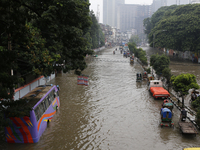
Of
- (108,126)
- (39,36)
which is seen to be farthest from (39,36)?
(108,126)

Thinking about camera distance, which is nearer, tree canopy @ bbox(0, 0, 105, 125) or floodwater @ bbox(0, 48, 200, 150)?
tree canopy @ bbox(0, 0, 105, 125)

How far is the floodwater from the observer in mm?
11418

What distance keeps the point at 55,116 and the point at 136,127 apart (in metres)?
5.97

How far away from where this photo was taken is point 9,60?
369 inches

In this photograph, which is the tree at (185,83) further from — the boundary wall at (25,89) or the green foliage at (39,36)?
the boundary wall at (25,89)

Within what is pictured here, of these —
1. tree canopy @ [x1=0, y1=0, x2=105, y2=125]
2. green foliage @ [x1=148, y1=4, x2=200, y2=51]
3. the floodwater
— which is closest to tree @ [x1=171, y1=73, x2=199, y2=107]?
the floodwater

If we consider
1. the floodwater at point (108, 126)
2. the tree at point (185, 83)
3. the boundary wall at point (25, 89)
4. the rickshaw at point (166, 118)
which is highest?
the tree at point (185, 83)

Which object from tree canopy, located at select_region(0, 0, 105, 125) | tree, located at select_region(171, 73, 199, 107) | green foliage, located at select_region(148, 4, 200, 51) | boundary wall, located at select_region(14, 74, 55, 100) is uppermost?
green foliage, located at select_region(148, 4, 200, 51)

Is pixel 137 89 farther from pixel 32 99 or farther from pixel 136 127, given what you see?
pixel 32 99

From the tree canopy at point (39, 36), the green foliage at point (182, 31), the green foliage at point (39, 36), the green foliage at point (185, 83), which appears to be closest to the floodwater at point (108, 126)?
the green foliage at point (185, 83)

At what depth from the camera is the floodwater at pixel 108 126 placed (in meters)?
11.4

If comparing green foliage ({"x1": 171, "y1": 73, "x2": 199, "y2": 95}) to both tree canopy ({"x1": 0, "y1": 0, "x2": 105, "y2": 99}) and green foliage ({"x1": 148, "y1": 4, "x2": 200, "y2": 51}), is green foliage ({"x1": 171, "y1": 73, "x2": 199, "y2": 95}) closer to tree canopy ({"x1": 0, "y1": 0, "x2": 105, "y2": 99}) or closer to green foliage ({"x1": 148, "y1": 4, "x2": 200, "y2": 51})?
tree canopy ({"x1": 0, "y1": 0, "x2": 105, "y2": 99})

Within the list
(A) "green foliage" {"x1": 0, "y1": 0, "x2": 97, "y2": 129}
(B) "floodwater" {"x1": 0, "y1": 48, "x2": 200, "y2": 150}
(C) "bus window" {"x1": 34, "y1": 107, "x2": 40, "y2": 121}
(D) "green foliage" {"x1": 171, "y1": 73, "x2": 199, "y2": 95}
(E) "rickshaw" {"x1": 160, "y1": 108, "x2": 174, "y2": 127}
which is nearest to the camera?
(A) "green foliage" {"x1": 0, "y1": 0, "x2": 97, "y2": 129}

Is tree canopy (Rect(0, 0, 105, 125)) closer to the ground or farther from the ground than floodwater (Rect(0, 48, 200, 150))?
farther from the ground
